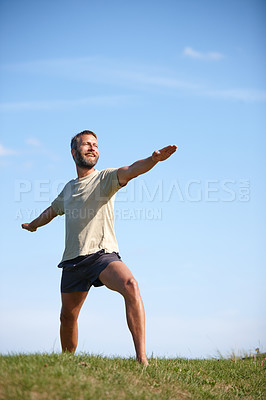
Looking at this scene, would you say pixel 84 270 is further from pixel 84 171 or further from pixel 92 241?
pixel 84 171

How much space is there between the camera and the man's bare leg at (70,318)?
23.8 ft

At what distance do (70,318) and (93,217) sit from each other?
1636mm

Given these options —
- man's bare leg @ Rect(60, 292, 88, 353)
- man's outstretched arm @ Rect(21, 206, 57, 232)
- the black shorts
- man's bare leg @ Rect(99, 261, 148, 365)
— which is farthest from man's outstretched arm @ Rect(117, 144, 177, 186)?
man's outstretched arm @ Rect(21, 206, 57, 232)

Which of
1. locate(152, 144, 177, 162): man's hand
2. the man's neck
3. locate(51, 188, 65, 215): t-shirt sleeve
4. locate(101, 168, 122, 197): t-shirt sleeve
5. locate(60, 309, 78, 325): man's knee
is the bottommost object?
locate(60, 309, 78, 325): man's knee

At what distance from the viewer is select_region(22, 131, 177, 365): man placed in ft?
20.7

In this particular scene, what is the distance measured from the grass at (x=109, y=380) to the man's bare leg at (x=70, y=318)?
2.38 ft

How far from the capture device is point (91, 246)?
6996mm

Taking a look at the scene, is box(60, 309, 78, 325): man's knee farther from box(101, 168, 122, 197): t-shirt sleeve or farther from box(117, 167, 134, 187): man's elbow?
box(117, 167, 134, 187): man's elbow

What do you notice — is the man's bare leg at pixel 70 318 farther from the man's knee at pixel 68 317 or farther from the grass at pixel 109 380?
the grass at pixel 109 380

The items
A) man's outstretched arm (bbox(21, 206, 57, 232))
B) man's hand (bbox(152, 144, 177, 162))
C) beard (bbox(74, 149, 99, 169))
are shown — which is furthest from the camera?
man's outstretched arm (bbox(21, 206, 57, 232))

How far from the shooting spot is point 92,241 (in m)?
7.02

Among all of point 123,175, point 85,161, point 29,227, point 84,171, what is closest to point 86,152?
point 85,161

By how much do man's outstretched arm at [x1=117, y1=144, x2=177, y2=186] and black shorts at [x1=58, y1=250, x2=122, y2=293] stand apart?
1195mm

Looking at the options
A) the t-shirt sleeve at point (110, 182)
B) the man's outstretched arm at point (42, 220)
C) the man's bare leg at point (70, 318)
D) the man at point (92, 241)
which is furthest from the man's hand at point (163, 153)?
the man's outstretched arm at point (42, 220)
